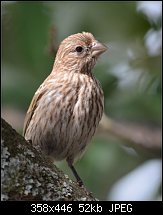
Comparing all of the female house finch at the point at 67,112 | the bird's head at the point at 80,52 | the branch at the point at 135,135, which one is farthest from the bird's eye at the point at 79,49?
the branch at the point at 135,135

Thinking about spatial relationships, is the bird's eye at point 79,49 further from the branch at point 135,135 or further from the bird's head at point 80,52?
the branch at point 135,135

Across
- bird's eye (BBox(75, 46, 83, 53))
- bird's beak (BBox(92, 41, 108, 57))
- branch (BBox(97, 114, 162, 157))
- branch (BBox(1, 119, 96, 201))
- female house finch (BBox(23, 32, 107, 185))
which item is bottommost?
branch (BBox(1, 119, 96, 201))

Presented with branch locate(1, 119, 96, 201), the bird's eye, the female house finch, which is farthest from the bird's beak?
branch locate(1, 119, 96, 201)

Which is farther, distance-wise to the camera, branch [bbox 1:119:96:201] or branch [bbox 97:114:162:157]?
branch [bbox 97:114:162:157]

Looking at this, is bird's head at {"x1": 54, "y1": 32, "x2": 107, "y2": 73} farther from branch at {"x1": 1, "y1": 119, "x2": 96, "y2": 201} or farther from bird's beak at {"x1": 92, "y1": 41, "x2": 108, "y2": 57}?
branch at {"x1": 1, "y1": 119, "x2": 96, "y2": 201}

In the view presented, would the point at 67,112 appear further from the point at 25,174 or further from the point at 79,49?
the point at 25,174

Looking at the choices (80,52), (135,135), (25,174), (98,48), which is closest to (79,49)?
(80,52)
